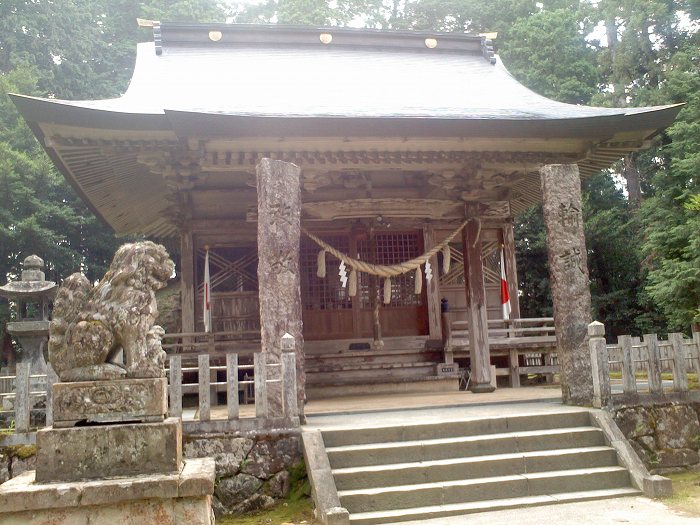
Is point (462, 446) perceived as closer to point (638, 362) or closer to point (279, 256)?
point (638, 362)

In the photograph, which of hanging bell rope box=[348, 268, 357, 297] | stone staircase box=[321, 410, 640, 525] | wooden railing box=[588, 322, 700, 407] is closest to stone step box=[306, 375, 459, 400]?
hanging bell rope box=[348, 268, 357, 297]

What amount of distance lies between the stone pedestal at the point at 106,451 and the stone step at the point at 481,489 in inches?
93.5

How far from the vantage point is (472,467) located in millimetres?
6578

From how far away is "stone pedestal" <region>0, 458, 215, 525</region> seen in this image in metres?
3.91

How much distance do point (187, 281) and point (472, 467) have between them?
721cm

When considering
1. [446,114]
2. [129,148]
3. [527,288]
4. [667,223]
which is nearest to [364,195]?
[446,114]

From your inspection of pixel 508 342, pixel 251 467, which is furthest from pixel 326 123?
pixel 508 342

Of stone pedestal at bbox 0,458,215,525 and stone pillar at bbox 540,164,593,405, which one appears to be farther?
stone pillar at bbox 540,164,593,405

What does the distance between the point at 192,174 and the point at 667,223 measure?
13.4 m

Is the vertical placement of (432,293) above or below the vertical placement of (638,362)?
above

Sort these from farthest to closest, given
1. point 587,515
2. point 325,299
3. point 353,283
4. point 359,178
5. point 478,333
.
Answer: point 325,299, point 359,178, point 353,283, point 478,333, point 587,515

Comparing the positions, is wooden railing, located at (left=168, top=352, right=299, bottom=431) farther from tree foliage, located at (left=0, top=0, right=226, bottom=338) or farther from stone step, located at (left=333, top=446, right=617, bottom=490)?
tree foliage, located at (left=0, top=0, right=226, bottom=338)

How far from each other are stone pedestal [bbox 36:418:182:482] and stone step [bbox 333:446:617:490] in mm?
2489

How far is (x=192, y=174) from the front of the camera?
10.1 meters
